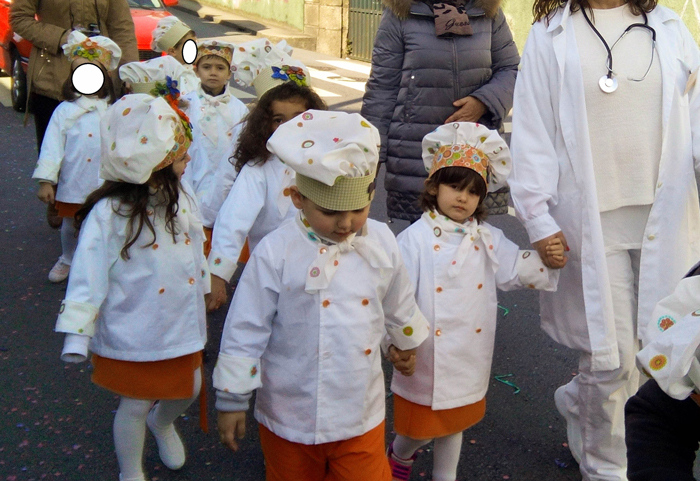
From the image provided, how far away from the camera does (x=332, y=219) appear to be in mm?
2697

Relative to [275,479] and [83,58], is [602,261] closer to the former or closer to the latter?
[275,479]

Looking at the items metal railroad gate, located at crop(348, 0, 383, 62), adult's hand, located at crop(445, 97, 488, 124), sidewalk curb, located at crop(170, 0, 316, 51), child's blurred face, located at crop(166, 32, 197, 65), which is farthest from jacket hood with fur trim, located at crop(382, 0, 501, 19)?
sidewalk curb, located at crop(170, 0, 316, 51)

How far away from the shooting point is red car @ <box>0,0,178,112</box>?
10.9 metres

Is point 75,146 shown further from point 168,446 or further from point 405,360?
point 405,360

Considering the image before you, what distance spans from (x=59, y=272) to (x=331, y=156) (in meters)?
3.78

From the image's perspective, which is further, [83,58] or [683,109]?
[83,58]

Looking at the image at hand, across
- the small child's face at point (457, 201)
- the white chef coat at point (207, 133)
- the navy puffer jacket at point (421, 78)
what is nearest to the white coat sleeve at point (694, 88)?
the small child's face at point (457, 201)

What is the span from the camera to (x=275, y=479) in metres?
2.89

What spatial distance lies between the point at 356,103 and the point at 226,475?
891cm

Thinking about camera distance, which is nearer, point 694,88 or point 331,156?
point 331,156

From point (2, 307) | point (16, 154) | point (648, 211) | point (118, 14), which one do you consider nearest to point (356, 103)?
point (16, 154)

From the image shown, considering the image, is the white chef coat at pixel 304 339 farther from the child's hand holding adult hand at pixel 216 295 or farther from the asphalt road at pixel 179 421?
the asphalt road at pixel 179 421

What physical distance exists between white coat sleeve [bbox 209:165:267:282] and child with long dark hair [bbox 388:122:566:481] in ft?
2.33

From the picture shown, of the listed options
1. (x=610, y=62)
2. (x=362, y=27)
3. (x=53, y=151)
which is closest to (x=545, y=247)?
(x=610, y=62)
